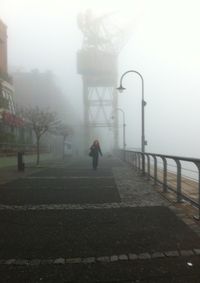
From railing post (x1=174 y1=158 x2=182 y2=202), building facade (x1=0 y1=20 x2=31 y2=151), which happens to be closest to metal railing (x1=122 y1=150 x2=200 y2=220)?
railing post (x1=174 y1=158 x2=182 y2=202)

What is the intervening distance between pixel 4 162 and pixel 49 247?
27.6m

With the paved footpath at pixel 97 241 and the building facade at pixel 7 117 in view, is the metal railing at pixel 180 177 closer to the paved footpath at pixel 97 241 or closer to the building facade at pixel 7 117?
the paved footpath at pixel 97 241

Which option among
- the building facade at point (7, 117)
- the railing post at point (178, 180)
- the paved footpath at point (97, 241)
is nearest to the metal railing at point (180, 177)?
the railing post at point (178, 180)

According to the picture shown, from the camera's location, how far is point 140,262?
6410 mm

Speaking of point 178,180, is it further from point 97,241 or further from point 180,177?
point 97,241

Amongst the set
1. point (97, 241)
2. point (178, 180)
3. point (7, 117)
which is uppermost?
point (7, 117)

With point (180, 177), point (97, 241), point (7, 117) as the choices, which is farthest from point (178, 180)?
point (7, 117)

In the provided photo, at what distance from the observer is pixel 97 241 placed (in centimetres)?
775

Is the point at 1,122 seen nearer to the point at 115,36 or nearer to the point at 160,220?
the point at 160,220

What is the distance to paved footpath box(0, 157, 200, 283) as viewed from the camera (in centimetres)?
600

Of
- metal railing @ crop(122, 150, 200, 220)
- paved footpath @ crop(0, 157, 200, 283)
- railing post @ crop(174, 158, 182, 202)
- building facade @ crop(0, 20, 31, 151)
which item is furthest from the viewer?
building facade @ crop(0, 20, 31, 151)

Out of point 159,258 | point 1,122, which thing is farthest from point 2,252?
point 1,122

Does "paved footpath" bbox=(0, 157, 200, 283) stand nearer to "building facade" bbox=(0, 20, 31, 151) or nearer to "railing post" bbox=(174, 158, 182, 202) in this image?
"railing post" bbox=(174, 158, 182, 202)

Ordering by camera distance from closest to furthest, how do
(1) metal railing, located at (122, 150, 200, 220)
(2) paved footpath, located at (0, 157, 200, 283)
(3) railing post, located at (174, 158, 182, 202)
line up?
(2) paved footpath, located at (0, 157, 200, 283)
(1) metal railing, located at (122, 150, 200, 220)
(3) railing post, located at (174, 158, 182, 202)
